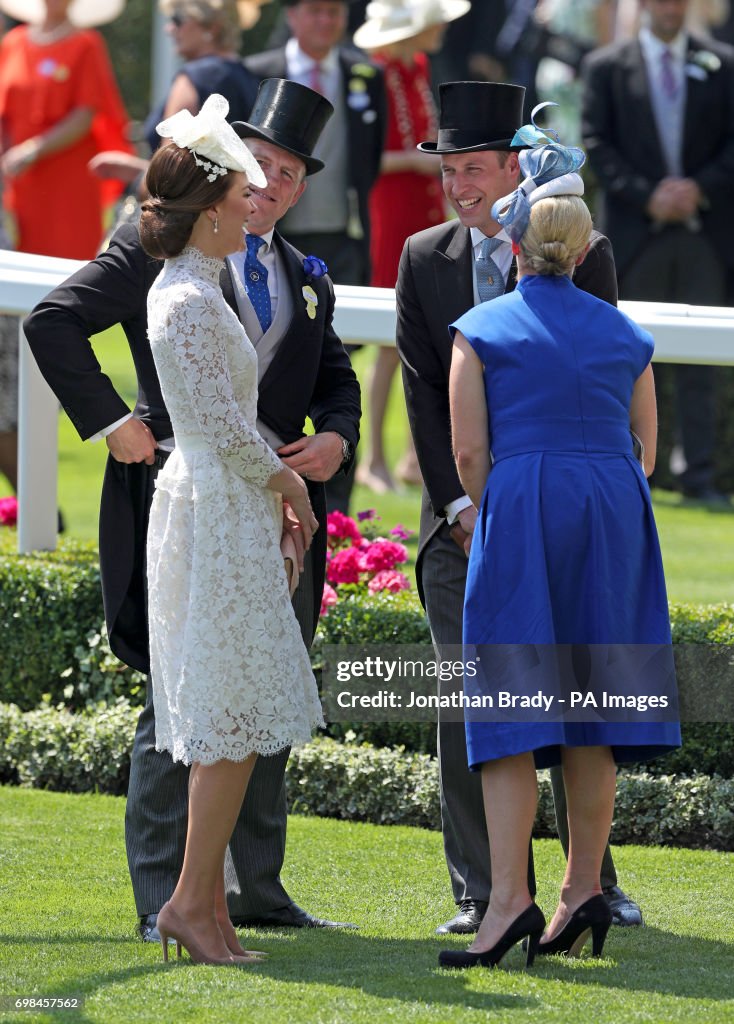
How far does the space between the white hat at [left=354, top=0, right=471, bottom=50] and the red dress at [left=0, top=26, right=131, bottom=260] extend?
5.26 ft

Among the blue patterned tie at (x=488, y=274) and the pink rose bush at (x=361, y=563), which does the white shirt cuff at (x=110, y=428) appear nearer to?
the blue patterned tie at (x=488, y=274)

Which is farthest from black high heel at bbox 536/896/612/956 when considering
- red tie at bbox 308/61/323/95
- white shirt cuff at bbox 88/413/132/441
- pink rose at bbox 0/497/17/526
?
red tie at bbox 308/61/323/95

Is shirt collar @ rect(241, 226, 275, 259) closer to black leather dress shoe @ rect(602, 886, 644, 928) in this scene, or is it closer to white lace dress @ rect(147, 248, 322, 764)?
white lace dress @ rect(147, 248, 322, 764)

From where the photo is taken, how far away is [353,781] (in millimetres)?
5664

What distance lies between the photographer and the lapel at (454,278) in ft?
14.9

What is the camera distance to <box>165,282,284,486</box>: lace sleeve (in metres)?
3.88

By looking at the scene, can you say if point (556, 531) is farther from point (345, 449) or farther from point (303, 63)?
point (303, 63)

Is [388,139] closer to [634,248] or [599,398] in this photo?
[634,248]

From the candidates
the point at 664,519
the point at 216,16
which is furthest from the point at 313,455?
the point at 664,519

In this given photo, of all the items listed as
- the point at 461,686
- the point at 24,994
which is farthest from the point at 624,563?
the point at 24,994

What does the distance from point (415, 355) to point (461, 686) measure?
31.2 inches

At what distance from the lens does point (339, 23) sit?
8602 mm

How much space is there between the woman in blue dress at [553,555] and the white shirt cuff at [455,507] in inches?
14.3

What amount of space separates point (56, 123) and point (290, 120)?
6170mm
